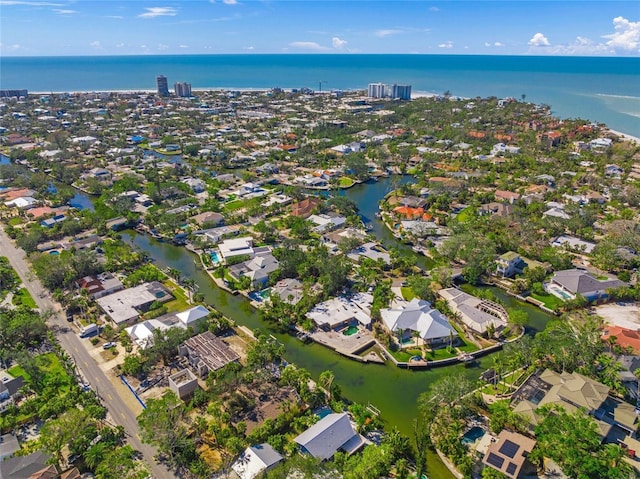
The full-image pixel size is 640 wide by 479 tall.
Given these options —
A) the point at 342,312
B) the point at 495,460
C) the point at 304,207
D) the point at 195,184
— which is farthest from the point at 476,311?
the point at 195,184

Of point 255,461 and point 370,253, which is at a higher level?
point 370,253

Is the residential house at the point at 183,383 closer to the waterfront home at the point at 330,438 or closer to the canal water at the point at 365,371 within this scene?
the canal water at the point at 365,371

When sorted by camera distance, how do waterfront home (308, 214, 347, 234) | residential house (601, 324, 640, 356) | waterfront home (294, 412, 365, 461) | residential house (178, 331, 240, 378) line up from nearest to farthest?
waterfront home (294, 412, 365, 461)
residential house (178, 331, 240, 378)
residential house (601, 324, 640, 356)
waterfront home (308, 214, 347, 234)

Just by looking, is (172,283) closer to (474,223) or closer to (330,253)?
(330,253)

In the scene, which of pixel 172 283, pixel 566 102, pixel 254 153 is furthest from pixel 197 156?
pixel 566 102

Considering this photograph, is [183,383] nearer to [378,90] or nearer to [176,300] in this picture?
[176,300]

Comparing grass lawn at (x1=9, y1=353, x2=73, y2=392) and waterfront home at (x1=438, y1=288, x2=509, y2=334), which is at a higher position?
waterfront home at (x1=438, y1=288, x2=509, y2=334)

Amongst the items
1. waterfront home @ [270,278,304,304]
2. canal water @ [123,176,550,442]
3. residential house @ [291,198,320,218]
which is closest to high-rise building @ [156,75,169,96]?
residential house @ [291,198,320,218]

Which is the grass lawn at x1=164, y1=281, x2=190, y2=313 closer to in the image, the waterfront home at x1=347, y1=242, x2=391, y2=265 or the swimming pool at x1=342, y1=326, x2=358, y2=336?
the swimming pool at x1=342, y1=326, x2=358, y2=336
